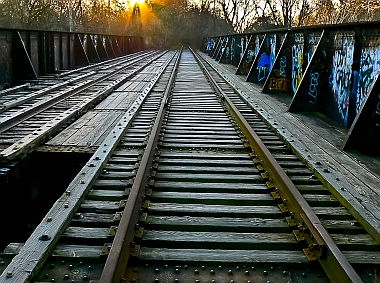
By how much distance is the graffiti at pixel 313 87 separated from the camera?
28.4 ft

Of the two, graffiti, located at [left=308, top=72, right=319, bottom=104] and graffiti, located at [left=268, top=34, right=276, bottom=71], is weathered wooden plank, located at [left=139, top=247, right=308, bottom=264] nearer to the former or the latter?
graffiti, located at [left=308, top=72, right=319, bottom=104]

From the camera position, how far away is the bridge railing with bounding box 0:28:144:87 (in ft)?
39.7

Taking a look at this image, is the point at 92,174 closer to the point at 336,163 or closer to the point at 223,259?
the point at 223,259

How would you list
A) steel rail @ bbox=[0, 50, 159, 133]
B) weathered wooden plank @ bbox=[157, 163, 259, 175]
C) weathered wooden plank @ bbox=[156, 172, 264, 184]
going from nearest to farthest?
1. weathered wooden plank @ bbox=[156, 172, 264, 184]
2. weathered wooden plank @ bbox=[157, 163, 259, 175]
3. steel rail @ bbox=[0, 50, 159, 133]

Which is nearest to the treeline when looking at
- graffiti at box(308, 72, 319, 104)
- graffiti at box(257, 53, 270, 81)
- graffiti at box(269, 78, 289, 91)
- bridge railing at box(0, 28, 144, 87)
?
bridge railing at box(0, 28, 144, 87)

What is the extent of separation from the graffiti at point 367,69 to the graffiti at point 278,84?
4399 millimetres

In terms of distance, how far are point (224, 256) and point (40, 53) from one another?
13191 mm

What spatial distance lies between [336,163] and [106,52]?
2232 centimetres

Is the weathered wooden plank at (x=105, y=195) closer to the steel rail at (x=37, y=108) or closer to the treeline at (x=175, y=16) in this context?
the steel rail at (x=37, y=108)

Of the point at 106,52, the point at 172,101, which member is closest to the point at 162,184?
the point at 172,101

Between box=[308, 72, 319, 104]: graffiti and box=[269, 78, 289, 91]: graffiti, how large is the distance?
271 centimetres

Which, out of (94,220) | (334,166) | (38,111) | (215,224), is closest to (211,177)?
(215,224)

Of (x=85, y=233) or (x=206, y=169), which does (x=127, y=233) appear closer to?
(x=85, y=233)

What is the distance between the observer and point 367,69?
680 cm
